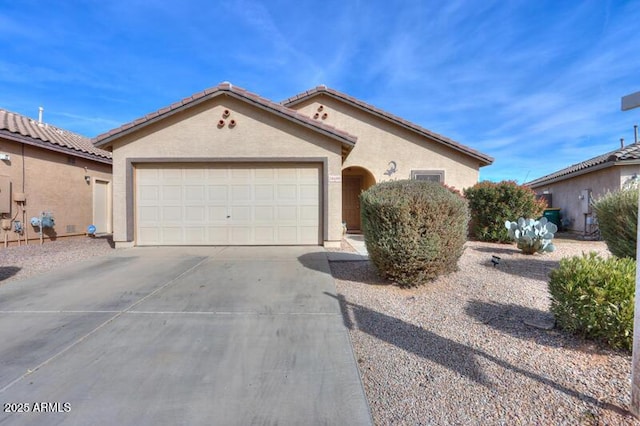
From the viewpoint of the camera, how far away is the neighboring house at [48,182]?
32.0 feet

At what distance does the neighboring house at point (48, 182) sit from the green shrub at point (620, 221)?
47.9 feet

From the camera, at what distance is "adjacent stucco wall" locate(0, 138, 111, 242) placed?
9945 millimetres

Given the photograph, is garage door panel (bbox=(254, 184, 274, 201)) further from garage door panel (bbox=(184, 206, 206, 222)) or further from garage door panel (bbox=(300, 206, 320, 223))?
garage door panel (bbox=(184, 206, 206, 222))

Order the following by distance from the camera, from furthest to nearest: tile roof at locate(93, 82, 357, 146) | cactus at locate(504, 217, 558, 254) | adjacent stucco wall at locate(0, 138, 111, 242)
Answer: adjacent stucco wall at locate(0, 138, 111, 242) < tile roof at locate(93, 82, 357, 146) < cactus at locate(504, 217, 558, 254)

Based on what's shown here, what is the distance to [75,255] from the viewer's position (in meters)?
8.39

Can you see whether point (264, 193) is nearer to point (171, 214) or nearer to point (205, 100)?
point (171, 214)

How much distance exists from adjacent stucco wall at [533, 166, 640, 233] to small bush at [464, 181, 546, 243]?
3885 mm

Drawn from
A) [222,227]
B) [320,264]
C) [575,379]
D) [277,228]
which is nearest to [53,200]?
[222,227]

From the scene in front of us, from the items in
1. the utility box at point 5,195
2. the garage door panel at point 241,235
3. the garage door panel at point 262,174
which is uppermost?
the garage door panel at point 262,174

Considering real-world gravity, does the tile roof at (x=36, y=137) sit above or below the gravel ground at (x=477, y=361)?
above

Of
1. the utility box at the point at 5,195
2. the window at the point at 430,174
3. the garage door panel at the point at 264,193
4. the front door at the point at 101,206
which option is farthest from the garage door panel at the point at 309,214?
the front door at the point at 101,206

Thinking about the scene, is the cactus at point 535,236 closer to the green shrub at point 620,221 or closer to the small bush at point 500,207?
the green shrub at point 620,221

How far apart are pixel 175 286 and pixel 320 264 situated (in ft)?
10.0

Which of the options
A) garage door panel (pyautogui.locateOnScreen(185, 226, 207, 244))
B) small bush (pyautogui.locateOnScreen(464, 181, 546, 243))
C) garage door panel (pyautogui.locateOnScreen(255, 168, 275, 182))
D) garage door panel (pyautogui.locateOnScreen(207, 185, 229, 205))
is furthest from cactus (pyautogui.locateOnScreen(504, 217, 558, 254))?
garage door panel (pyautogui.locateOnScreen(185, 226, 207, 244))
